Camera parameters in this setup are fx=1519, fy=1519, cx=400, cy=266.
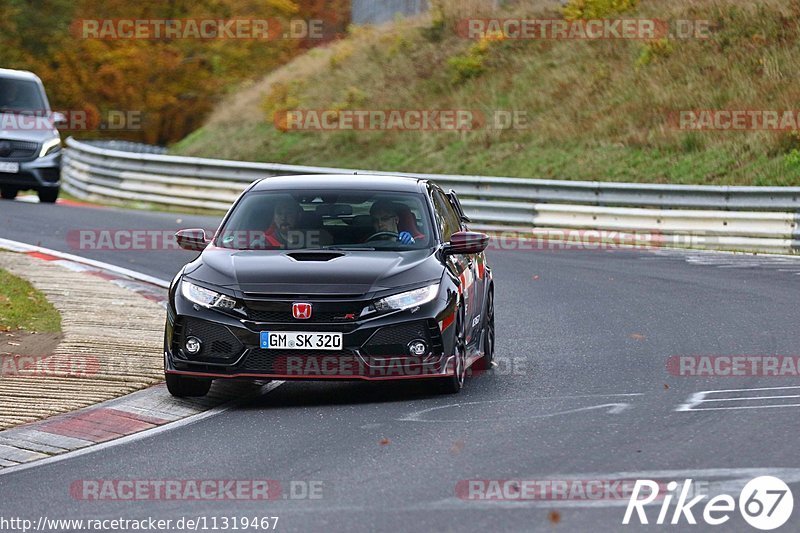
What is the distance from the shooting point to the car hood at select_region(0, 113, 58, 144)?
1109 inches

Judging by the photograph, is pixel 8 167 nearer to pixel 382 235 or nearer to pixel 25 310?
pixel 25 310

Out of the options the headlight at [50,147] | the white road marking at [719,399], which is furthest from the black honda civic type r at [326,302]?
the headlight at [50,147]

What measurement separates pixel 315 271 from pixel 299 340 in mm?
534

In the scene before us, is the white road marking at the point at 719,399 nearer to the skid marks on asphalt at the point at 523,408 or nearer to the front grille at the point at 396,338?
the skid marks on asphalt at the point at 523,408

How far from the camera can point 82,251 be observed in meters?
20.3

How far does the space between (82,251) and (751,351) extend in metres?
10.8

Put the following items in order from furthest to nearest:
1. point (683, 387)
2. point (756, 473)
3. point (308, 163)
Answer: point (308, 163) < point (683, 387) < point (756, 473)

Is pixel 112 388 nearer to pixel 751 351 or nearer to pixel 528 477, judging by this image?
pixel 528 477

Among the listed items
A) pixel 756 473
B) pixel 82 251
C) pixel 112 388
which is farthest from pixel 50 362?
A: pixel 82 251

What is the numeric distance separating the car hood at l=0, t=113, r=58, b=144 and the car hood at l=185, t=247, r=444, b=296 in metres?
18.4

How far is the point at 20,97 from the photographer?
94.2 feet

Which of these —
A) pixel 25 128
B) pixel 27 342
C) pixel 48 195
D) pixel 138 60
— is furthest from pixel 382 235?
pixel 138 60

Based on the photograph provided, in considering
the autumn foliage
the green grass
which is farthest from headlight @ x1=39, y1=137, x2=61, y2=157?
the autumn foliage

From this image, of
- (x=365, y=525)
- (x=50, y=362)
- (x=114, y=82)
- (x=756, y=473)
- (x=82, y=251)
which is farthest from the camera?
(x=114, y=82)
